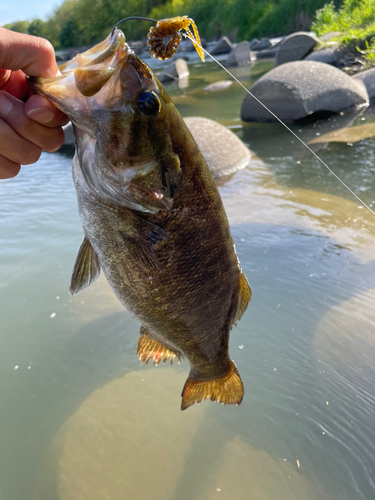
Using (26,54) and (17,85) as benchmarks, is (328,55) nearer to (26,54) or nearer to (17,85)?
(17,85)

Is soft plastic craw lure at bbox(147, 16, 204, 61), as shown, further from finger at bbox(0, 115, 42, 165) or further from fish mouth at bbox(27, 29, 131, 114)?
finger at bbox(0, 115, 42, 165)

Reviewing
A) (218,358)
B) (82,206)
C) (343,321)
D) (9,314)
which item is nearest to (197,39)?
(82,206)

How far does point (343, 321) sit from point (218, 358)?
2290 millimetres

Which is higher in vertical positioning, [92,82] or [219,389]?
[92,82]

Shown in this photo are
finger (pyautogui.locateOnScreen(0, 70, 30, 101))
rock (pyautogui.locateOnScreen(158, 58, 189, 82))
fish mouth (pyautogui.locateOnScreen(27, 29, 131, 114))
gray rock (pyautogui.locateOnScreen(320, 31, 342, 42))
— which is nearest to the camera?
fish mouth (pyautogui.locateOnScreen(27, 29, 131, 114))

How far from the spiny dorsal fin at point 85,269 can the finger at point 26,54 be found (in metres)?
0.83

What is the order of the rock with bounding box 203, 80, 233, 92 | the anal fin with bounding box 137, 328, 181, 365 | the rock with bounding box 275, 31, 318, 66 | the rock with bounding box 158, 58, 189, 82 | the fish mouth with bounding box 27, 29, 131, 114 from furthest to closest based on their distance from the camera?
the rock with bounding box 158, 58, 189, 82 < the rock with bounding box 275, 31, 318, 66 < the rock with bounding box 203, 80, 233, 92 < the anal fin with bounding box 137, 328, 181, 365 < the fish mouth with bounding box 27, 29, 131, 114

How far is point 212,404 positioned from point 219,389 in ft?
3.82

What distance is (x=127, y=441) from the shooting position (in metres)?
3.55

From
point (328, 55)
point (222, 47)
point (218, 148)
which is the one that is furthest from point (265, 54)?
point (218, 148)

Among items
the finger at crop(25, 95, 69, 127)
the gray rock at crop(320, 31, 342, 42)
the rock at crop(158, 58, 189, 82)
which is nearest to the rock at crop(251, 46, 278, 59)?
the rock at crop(158, 58, 189, 82)

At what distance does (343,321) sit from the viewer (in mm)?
4445

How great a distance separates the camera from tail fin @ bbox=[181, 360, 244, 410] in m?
2.73

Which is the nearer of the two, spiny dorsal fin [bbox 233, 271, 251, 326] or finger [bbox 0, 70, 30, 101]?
finger [bbox 0, 70, 30, 101]
